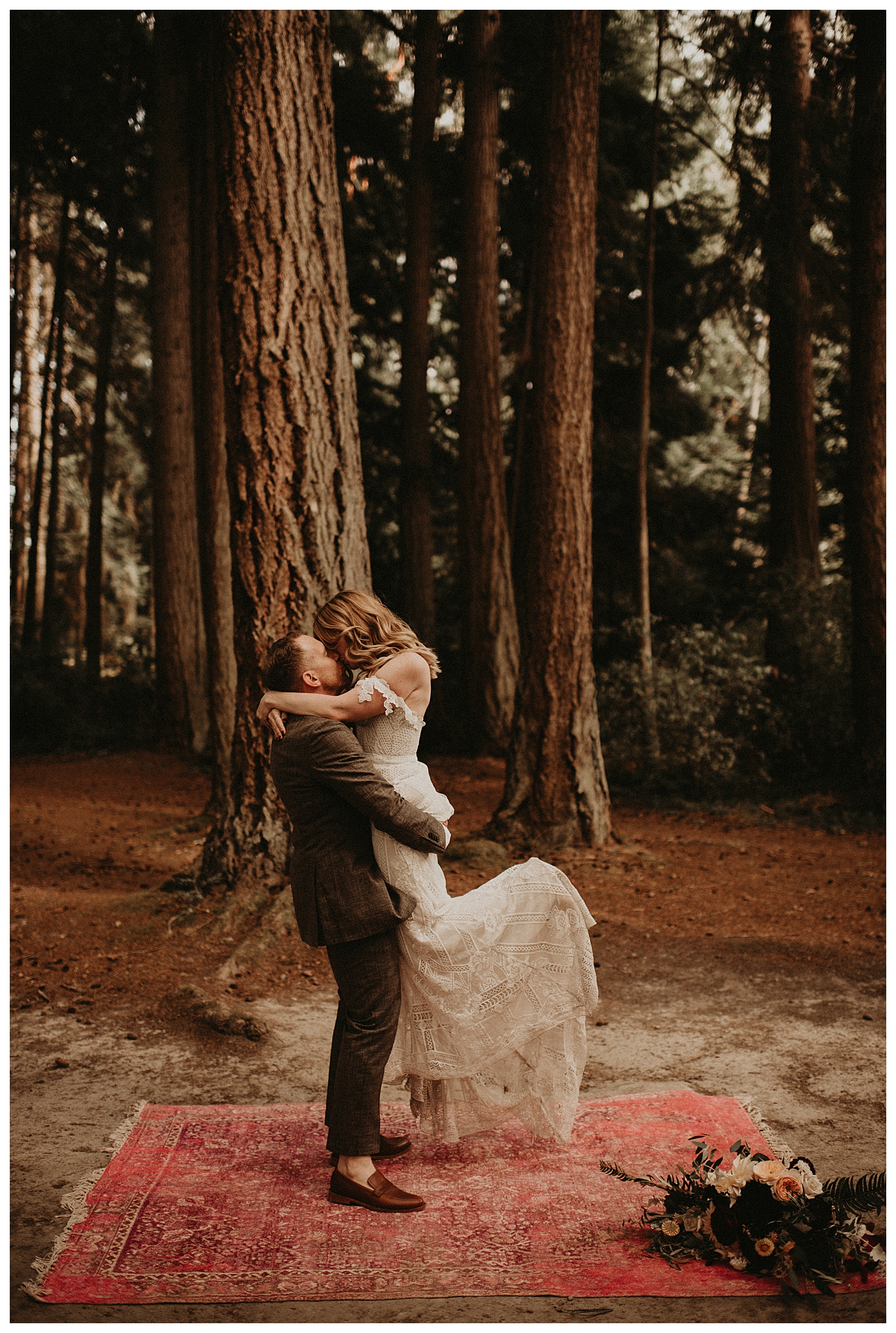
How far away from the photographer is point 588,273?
952 centimetres

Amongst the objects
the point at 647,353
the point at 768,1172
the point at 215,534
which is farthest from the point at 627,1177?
the point at 647,353

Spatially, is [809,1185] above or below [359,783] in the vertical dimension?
below

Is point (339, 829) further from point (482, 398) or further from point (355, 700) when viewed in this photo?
point (482, 398)

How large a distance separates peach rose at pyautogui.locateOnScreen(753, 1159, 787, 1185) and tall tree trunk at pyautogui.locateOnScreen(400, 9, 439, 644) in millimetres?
13537

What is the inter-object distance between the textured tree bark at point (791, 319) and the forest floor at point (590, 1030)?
6351 mm

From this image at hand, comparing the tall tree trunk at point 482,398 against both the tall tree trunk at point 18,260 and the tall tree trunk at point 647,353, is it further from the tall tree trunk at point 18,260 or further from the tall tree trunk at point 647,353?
the tall tree trunk at point 18,260

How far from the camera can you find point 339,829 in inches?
151

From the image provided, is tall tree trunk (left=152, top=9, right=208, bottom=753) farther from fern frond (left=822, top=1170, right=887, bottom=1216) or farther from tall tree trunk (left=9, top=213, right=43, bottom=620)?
fern frond (left=822, top=1170, right=887, bottom=1216)

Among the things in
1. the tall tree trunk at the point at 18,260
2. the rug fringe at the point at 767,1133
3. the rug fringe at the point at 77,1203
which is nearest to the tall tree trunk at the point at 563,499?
the rug fringe at the point at 767,1133

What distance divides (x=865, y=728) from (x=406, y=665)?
960 cm

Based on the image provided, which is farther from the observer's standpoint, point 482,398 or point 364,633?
point 482,398

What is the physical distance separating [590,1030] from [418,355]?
45.0 feet

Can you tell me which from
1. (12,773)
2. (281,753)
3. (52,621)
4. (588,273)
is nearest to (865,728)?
(588,273)

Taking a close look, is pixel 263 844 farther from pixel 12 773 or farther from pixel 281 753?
pixel 12 773
